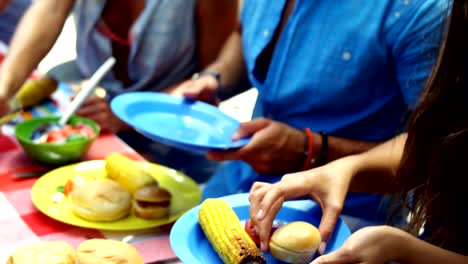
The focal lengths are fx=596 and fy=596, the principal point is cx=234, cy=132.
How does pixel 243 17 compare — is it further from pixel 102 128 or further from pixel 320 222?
pixel 320 222

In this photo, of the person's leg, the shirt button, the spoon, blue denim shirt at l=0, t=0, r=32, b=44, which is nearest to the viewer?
the shirt button

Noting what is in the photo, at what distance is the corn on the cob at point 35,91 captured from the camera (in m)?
1.70

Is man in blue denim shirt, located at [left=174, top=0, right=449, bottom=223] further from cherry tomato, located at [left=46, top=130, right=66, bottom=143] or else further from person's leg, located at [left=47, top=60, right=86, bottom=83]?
person's leg, located at [left=47, top=60, right=86, bottom=83]

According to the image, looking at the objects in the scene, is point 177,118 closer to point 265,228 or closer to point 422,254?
point 265,228

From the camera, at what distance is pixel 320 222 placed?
3.35 ft

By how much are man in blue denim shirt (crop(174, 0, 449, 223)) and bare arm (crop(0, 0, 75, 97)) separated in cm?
44

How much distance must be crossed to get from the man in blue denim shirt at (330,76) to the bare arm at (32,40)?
1.45ft

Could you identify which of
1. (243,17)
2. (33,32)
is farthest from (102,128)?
(243,17)

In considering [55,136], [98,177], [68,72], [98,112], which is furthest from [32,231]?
[68,72]

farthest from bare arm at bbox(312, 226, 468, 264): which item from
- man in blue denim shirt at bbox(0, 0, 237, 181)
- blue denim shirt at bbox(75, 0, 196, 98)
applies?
blue denim shirt at bbox(75, 0, 196, 98)

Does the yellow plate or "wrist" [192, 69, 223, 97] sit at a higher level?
"wrist" [192, 69, 223, 97]

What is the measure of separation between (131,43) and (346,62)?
76 centimetres

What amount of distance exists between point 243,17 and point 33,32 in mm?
600

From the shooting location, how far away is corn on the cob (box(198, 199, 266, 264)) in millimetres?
891
